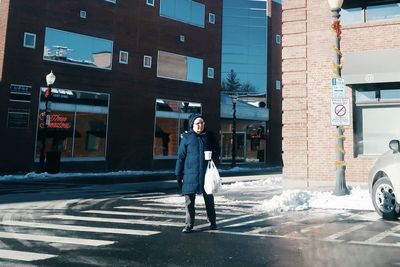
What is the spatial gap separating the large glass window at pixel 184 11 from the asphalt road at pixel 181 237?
20.2 meters

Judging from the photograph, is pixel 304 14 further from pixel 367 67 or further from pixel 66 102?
pixel 66 102

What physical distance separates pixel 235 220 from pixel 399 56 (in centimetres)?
758

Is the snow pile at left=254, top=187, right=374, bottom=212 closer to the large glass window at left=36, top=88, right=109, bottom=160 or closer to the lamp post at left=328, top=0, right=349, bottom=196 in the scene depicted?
the lamp post at left=328, top=0, right=349, bottom=196

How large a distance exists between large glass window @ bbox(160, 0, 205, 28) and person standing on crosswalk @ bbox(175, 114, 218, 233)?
73.2 ft

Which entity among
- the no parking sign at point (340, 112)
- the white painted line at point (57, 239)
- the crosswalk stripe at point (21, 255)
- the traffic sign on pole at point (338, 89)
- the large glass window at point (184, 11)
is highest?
the large glass window at point (184, 11)

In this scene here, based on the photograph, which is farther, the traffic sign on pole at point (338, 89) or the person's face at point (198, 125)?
the traffic sign on pole at point (338, 89)

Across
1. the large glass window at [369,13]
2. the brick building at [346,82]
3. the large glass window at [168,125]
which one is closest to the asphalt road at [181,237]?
the brick building at [346,82]

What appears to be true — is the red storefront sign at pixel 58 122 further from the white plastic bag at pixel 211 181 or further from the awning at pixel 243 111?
the white plastic bag at pixel 211 181

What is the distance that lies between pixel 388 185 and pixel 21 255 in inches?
257

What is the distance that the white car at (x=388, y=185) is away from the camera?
7637 mm

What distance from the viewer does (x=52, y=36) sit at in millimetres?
22234

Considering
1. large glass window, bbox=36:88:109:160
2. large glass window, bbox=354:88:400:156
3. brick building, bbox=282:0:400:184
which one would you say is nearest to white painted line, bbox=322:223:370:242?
brick building, bbox=282:0:400:184

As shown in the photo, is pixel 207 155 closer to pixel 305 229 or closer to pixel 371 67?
pixel 305 229

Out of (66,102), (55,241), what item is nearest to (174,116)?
(66,102)
